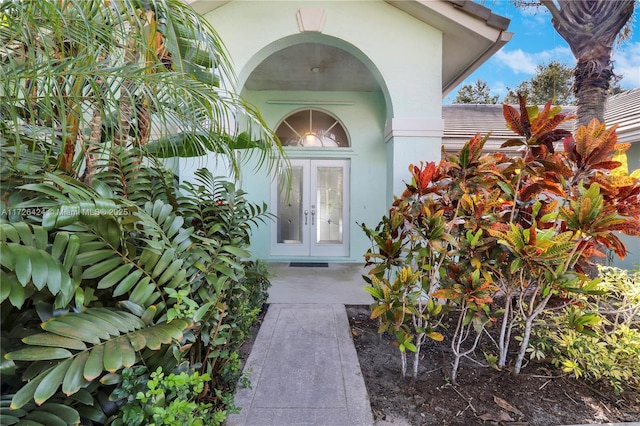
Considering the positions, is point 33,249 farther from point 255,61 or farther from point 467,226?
point 255,61

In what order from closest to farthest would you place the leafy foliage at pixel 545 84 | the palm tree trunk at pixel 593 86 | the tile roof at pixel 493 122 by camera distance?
the palm tree trunk at pixel 593 86 < the tile roof at pixel 493 122 < the leafy foliage at pixel 545 84

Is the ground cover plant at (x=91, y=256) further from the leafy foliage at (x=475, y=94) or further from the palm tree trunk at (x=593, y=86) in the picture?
the leafy foliage at (x=475, y=94)

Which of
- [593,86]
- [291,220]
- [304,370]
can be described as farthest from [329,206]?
[593,86]

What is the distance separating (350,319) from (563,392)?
2089mm

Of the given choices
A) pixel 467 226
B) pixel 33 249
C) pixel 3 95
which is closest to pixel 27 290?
pixel 33 249

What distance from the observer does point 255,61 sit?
422 centimetres

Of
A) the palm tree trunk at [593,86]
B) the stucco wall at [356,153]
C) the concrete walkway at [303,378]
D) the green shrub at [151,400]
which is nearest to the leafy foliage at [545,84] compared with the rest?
the stucco wall at [356,153]

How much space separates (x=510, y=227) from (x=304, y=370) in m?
2.11

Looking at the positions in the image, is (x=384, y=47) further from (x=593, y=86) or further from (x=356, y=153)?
(x=593, y=86)

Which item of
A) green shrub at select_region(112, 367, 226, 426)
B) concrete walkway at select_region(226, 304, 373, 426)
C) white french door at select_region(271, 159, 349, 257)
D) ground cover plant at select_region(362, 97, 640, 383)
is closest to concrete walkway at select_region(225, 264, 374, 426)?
concrete walkway at select_region(226, 304, 373, 426)

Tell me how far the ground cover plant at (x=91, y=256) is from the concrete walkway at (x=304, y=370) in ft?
1.08

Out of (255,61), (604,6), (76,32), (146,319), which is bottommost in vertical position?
(146,319)

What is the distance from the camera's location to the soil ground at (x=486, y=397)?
1.92m

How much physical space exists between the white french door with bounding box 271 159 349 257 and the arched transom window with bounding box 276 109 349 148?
1.59ft
